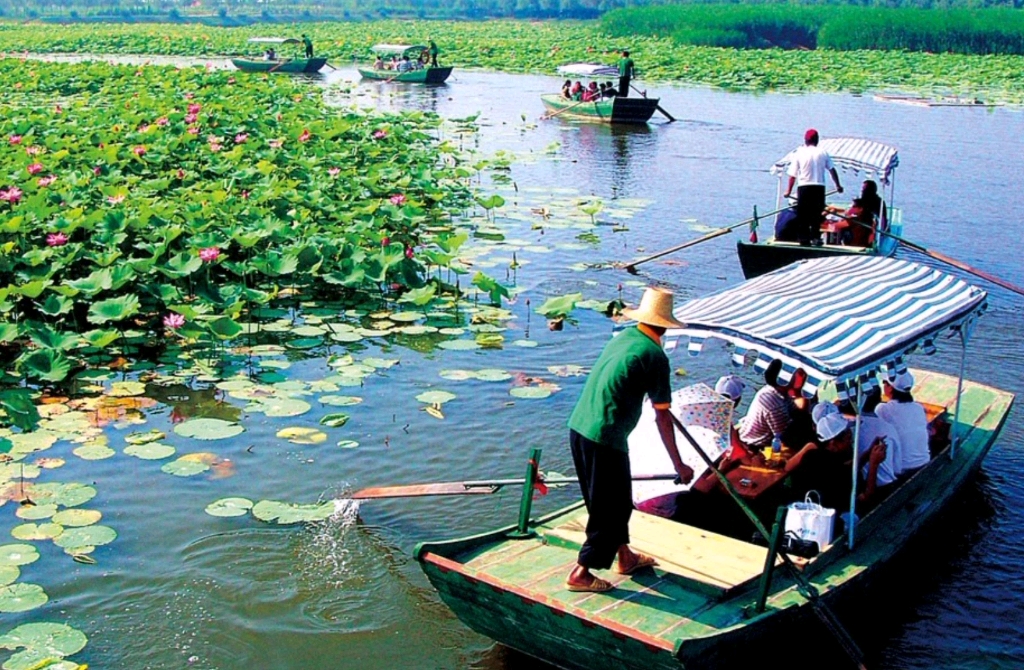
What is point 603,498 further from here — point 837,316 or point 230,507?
point 230,507

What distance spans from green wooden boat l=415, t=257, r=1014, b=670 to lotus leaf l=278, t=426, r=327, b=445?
103 inches

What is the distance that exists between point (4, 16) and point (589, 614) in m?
102

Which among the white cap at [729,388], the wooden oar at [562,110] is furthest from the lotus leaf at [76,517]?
the wooden oar at [562,110]

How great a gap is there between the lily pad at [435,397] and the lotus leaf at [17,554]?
3.29 m

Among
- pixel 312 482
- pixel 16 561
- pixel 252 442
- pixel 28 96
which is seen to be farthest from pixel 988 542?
pixel 28 96

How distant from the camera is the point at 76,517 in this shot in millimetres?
6805

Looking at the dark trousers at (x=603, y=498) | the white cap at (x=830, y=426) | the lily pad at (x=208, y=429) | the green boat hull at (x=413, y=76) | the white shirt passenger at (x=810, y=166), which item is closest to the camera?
the dark trousers at (x=603, y=498)

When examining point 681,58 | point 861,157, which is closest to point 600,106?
point 861,157

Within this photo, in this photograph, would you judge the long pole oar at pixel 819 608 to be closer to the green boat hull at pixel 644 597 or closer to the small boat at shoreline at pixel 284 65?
the green boat hull at pixel 644 597

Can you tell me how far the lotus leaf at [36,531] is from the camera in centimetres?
652

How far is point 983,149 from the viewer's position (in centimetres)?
2338

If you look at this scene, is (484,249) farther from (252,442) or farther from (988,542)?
(988,542)

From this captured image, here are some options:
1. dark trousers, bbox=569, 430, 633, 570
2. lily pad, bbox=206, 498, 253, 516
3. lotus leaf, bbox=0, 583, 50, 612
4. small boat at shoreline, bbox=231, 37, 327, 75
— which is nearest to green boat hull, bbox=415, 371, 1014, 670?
dark trousers, bbox=569, 430, 633, 570

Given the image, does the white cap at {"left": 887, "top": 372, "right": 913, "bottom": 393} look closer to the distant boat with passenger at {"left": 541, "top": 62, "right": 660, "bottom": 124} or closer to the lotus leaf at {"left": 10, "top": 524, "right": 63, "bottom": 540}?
the lotus leaf at {"left": 10, "top": 524, "right": 63, "bottom": 540}
